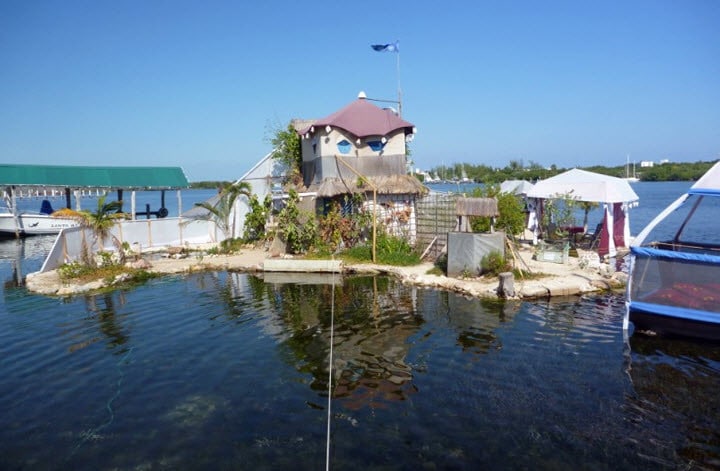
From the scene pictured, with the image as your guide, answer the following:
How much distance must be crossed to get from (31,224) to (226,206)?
843 inches

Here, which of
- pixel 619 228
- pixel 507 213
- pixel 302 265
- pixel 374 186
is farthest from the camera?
pixel 507 213

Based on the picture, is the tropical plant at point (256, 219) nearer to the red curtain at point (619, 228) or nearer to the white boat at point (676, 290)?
the red curtain at point (619, 228)

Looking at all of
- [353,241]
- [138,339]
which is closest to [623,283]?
[353,241]

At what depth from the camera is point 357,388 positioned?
9094mm

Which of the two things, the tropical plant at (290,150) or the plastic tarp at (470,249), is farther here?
the tropical plant at (290,150)

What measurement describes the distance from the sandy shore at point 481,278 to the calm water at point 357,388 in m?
0.70

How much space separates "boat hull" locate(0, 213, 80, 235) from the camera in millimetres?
36562

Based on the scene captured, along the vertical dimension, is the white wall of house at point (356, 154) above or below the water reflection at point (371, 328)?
above

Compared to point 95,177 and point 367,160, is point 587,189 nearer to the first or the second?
point 367,160

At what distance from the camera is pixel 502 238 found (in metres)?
16.2

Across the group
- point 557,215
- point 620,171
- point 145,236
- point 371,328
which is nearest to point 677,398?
point 371,328

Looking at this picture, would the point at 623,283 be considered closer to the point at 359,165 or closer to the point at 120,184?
the point at 359,165

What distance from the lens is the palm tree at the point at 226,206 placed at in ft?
82.0

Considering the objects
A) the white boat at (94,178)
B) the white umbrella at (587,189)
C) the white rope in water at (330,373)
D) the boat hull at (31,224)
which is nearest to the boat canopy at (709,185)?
the white umbrella at (587,189)
